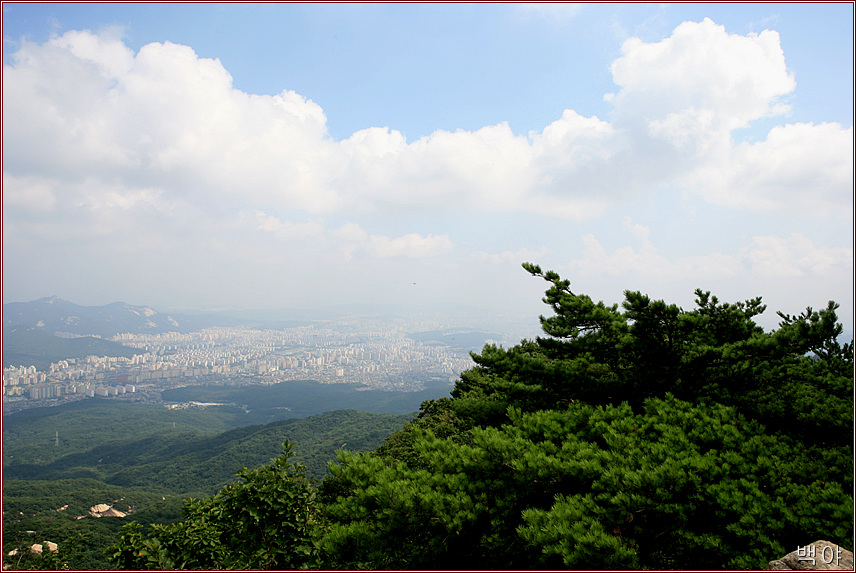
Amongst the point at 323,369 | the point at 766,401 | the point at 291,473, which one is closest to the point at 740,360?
the point at 766,401

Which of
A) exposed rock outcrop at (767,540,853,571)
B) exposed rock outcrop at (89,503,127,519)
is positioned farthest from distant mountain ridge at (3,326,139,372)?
exposed rock outcrop at (767,540,853,571)

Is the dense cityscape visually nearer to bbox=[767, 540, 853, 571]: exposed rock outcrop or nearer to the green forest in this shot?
the green forest

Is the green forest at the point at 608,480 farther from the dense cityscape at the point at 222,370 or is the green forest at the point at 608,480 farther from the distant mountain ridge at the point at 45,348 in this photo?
the distant mountain ridge at the point at 45,348

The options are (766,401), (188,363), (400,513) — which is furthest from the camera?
(188,363)

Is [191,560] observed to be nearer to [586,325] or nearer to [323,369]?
[586,325]

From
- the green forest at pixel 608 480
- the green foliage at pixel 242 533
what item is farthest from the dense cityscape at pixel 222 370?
the green foliage at pixel 242 533

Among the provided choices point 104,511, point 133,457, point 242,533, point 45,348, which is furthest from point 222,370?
point 242,533

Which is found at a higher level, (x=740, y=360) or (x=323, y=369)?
(x=740, y=360)
